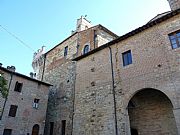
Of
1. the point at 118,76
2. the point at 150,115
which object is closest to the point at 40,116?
the point at 118,76

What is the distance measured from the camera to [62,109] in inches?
702

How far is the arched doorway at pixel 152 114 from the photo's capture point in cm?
1095

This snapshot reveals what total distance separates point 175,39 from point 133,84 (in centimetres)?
373

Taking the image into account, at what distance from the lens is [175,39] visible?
1030cm

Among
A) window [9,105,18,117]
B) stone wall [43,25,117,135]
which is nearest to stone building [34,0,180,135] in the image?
stone wall [43,25,117,135]

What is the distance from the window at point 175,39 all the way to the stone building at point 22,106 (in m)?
12.7

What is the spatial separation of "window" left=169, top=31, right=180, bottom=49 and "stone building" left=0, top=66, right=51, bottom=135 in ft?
41.7

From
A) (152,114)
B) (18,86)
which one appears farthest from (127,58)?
(18,86)

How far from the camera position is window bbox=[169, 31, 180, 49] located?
33.2 ft

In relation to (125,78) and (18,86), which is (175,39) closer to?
(125,78)

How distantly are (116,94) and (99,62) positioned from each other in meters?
3.35

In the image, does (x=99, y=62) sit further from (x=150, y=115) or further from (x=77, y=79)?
(x=150, y=115)

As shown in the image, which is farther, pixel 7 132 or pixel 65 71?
pixel 65 71

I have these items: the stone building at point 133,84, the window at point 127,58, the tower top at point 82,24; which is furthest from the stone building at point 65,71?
the window at point 127,58
